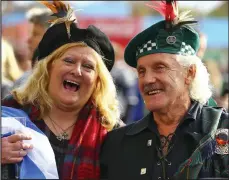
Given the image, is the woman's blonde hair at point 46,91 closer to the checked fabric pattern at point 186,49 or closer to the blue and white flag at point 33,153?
the blue and white flag at point 33,153

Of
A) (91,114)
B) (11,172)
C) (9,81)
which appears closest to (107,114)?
(91,114)

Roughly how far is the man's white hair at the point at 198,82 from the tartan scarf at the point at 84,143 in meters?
0.73

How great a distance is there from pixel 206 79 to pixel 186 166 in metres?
0.89

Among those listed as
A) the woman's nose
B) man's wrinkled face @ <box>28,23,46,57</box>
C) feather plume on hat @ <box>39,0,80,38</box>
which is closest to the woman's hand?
the woman's nose

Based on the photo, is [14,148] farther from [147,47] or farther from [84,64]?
[147,47]

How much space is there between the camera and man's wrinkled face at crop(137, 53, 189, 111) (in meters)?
4.31

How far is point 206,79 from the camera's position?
15.2 ft

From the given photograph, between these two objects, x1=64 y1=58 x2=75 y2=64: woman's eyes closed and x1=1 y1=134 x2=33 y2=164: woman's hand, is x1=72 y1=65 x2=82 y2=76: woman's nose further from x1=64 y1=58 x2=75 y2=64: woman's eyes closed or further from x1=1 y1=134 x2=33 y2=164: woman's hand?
x1=1 y1=134 x2=33 y2=164: woman's hand

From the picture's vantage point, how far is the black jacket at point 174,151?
3.97 m

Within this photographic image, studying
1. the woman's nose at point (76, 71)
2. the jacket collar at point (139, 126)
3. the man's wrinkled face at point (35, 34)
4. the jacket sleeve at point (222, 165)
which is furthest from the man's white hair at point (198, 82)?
the man's wrinkled face at point (35, 34)

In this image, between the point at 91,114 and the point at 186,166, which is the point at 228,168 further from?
the point at 91,114

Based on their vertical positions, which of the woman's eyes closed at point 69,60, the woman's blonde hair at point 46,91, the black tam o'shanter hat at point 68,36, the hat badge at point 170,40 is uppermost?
the black tam o'shanter hat at point 68,36

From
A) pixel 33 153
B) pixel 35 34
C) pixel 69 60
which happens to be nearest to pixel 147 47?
pixel 69 60

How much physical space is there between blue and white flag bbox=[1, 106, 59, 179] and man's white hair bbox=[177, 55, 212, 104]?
3.80ft
